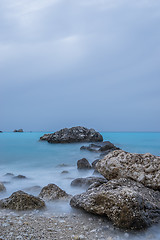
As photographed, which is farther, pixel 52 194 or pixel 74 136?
pixel 74 136

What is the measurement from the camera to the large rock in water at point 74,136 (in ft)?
98.9

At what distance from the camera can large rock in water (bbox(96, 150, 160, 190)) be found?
5.65 m

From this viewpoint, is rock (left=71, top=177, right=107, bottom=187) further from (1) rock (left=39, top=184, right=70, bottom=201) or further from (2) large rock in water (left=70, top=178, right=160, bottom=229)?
(2) large rock in water (left=70, top=178, right=160, bottom=229)

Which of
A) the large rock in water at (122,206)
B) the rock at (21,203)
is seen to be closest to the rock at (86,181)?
the large rock in water at (122,206)

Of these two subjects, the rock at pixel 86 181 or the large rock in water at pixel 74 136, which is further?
the large rock in water at pixel 74 136

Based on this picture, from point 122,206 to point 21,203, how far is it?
7.85ft

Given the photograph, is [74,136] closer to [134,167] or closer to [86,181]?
[86,181]

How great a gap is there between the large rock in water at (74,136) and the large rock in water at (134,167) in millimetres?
23501

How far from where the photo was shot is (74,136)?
30906mm

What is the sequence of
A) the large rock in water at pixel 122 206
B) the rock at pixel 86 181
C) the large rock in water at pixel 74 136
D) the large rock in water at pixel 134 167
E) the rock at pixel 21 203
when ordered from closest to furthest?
the large rock in water at pixel 122 206, the rock at pixel 21 203, the large rock in water at pixel 134 167, the rock at pixel 86 181, the large rock in water at pixel 74 136

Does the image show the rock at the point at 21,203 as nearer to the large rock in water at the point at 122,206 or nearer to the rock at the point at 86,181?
the large rock in water at the point at 122,206

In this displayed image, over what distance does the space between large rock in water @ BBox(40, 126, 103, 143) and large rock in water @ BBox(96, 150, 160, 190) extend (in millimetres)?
23501

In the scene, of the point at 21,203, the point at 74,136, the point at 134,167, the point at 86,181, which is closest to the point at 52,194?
the point at 21,203

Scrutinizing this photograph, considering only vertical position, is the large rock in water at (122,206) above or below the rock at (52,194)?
above
